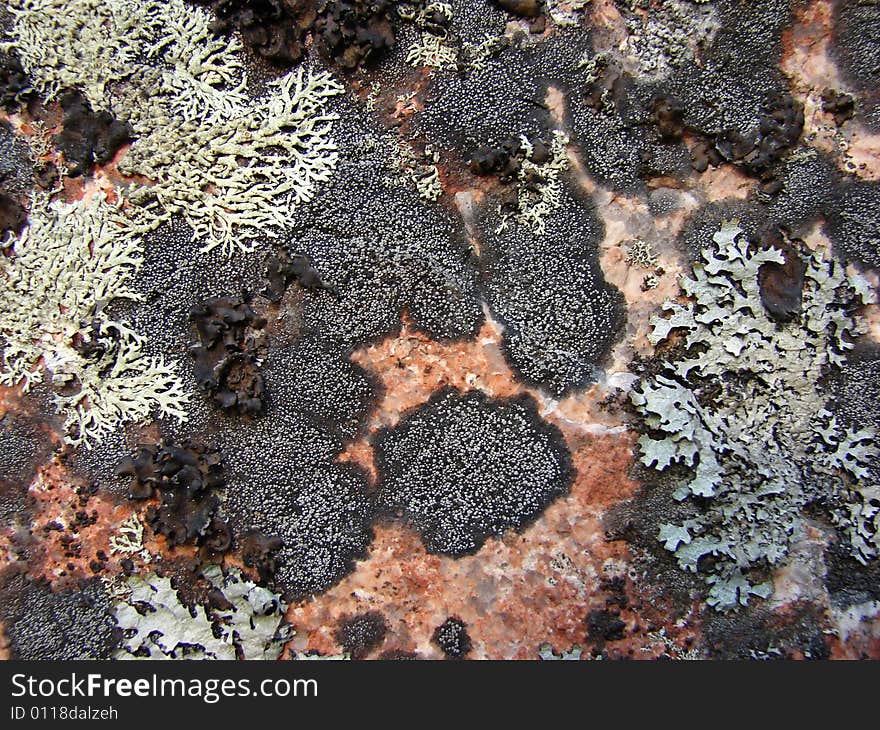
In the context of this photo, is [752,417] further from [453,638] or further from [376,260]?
[376,260]

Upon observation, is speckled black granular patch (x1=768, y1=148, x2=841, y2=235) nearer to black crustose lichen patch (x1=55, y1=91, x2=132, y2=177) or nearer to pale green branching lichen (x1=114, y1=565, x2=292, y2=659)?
pale green branching lichen (x1=114, y1=565, x2=292, y2=659)

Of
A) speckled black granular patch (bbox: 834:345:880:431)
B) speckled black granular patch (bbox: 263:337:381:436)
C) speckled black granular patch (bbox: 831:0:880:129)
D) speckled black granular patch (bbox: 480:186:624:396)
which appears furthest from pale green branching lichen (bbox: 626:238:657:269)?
speckled black granular patch (bbox: 263:337:381:436)

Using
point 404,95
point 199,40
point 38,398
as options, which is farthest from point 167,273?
point 404,95

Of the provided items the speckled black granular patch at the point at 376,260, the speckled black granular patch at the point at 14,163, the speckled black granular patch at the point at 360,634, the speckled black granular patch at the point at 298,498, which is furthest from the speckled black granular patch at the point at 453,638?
the speckled black granular patch at the point at 14,163

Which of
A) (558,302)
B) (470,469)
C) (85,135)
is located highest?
(85,135)

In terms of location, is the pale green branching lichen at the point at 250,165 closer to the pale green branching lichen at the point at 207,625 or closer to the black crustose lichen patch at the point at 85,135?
the black crustose lichen patch at the point at 85,135

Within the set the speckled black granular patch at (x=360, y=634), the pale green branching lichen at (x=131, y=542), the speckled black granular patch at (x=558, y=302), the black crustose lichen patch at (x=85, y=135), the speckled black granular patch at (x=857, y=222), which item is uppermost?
the black crustose lichen patch at (x=85, y=135)

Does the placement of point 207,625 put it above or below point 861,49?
below

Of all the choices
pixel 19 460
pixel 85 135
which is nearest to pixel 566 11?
pixel 85 135
